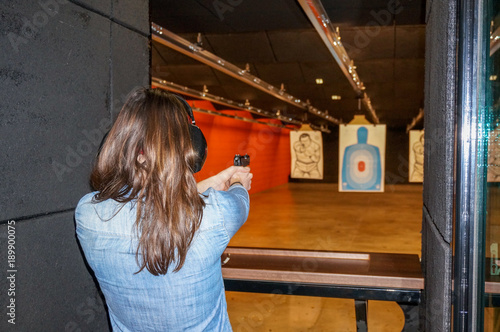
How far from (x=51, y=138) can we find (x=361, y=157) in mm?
7947

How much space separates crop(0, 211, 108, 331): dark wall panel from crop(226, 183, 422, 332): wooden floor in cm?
215

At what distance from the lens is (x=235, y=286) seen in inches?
76.2

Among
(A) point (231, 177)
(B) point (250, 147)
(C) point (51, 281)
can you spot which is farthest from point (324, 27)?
(B) point (250, 147)

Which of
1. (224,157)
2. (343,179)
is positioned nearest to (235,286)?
(343,179)

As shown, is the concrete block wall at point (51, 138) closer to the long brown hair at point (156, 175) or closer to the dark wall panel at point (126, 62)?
the dark wall panel at point (126, 62)

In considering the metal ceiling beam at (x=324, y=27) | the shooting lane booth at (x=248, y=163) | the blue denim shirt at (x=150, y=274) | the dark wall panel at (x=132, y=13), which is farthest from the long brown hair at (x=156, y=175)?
the metal ceiling beam at (x=324, y=27)

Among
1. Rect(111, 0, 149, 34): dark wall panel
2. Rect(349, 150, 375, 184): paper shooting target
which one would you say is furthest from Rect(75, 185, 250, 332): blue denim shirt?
Rect(349, 150, 375, 184): paper shooting target

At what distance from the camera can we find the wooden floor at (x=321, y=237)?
11.5ft

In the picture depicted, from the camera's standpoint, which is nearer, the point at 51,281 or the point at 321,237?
the point at 51,281

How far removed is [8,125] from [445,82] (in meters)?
1.19

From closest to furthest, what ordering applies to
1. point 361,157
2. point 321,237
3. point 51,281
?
point 51,281, point 321,237, point 361,157

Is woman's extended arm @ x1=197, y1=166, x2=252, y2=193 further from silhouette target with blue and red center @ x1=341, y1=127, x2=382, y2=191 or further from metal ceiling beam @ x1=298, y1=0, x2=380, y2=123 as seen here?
silhouette target with blue and red center @ x1=341, y1=127, x2=382, y2=191

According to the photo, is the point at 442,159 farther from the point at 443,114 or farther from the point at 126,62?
the point at 126,62

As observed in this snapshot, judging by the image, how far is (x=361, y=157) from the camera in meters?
8.70
